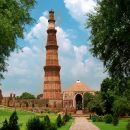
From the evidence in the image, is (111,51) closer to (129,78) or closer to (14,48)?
(129,78)

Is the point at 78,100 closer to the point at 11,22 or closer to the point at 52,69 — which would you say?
the point at 52,69

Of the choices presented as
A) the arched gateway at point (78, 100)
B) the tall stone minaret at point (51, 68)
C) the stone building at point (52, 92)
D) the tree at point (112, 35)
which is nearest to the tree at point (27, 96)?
the arched gateway at point (78, 100)

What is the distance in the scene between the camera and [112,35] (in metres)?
17.6

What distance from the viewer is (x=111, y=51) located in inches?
730

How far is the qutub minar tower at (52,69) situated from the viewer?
267 ft

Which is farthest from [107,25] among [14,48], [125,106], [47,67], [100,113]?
[47,67]

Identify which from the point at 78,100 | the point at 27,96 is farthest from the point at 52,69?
the point at 27,96

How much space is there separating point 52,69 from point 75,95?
25.9 ft

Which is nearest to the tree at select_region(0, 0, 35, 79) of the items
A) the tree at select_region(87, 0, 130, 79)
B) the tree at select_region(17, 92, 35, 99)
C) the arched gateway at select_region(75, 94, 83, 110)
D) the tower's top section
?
the tree at select_region(87, 0, 130, 79)

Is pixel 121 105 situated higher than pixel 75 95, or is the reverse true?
pixel 75 95

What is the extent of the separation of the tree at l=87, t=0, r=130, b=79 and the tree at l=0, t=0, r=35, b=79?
3266mm

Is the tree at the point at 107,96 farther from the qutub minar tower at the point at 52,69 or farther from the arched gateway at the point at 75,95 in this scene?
the qutub minar tower at the point at 52,69

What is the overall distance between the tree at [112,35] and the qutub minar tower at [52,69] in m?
61.3

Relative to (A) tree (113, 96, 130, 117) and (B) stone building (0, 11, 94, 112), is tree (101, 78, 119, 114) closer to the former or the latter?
(A) tree (113, 96, 130, 117)
